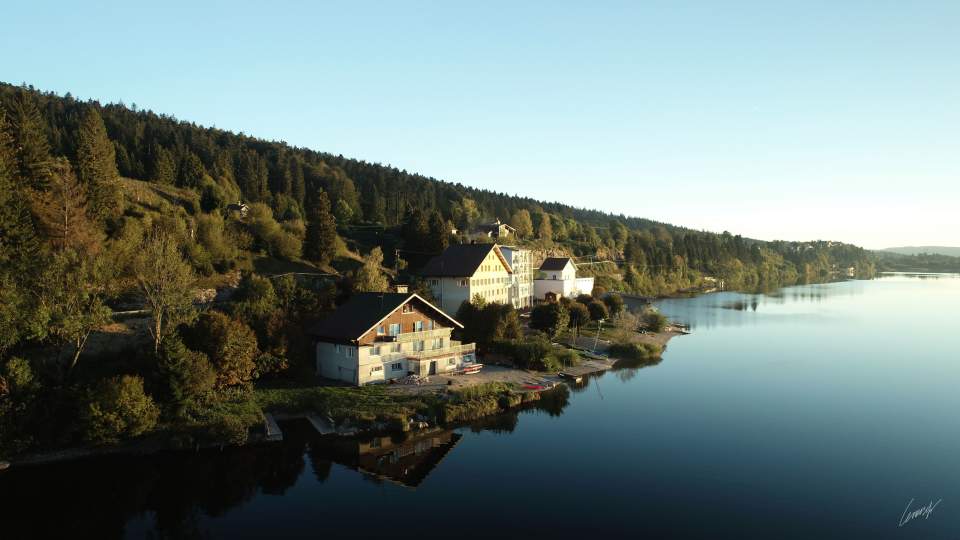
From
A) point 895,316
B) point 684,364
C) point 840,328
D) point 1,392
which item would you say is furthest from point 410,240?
point 895,316

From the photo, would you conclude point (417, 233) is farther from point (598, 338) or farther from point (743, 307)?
point (743, 307)

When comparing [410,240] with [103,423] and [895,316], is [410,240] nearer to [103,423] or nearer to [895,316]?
[103,423]

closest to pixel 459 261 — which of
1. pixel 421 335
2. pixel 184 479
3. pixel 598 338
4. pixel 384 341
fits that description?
pixel 598 338

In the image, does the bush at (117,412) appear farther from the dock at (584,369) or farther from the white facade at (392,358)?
the dock at (584,369)

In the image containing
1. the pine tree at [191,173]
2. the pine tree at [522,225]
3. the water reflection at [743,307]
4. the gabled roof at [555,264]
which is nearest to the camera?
the pine tree at [191,173]

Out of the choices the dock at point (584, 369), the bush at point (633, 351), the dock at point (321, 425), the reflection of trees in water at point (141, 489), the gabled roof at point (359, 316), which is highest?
the gabled roof at point (359, 316)

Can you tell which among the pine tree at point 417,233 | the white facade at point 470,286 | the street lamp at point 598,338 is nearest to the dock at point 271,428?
the white facade at point 470,286

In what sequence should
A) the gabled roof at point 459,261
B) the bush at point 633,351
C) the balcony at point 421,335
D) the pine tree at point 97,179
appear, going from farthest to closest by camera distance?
the gabled roof at point 459,261
the bush at point 633,351
the pine tree at point 97,179
the balcony at point 421,335
